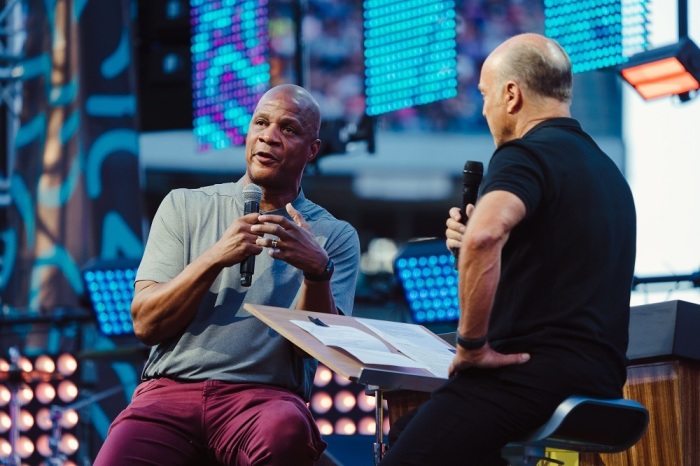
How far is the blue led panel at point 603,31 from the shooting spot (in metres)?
5.85

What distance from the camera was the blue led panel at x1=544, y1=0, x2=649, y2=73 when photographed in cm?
585

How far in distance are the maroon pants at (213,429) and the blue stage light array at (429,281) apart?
2813 millimetres

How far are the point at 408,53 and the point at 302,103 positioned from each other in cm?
327

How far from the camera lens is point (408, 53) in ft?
21.9

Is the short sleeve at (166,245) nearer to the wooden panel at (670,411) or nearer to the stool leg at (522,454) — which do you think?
the stool leg at (522,454)

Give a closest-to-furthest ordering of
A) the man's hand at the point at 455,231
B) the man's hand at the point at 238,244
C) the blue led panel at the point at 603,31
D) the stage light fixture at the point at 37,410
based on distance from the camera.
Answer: the man's hand at the point at 455,231 → the man's hand at the point at 238,244 → the blue led panel at the point at 603,31 → the stage light fixture at the point at 37,410

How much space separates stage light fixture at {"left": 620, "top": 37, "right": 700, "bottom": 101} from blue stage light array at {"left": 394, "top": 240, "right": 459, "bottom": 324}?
1.35 metres

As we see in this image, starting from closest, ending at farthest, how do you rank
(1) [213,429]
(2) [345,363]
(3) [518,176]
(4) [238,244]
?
(3) [518,176]
(2) [345,363]
(4) [238,244]
(1) [213,429]

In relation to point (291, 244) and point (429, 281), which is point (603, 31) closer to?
point (429, 281)

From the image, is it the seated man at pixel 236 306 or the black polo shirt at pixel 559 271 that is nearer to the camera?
the black polo shirt at pixel 559 271

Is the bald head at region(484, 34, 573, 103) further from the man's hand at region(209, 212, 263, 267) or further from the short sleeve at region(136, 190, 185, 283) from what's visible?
the short sleeve at region(136, 190, 185, 283)

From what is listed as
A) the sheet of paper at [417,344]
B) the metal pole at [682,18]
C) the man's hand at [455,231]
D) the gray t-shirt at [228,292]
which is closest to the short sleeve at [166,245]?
the gray t-shirt at [228,292]

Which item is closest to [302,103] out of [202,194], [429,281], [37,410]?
[202,194]

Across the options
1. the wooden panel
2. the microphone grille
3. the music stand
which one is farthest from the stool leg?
the microphone grille
